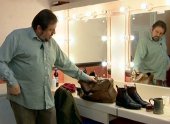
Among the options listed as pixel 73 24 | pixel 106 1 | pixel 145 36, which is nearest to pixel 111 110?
pixel 145 36

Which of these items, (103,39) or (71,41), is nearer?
(103,39)

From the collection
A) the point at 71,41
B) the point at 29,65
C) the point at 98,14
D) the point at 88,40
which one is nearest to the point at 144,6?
the point at 98,14

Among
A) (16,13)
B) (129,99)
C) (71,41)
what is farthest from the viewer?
(71,41)

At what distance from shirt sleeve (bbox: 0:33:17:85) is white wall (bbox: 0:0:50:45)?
2.65ft

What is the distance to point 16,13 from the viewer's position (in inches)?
101

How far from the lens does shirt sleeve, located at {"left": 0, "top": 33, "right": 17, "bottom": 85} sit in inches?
65.6

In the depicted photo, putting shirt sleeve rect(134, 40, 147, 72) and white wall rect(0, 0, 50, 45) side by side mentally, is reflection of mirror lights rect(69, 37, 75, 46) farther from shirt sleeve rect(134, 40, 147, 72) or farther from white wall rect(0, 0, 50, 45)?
shirt sleeve rect(134, 40, 147, 72)

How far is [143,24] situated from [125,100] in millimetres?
740

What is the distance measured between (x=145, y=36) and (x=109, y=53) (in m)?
0.43

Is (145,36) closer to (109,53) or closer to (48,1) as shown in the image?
(109,53)

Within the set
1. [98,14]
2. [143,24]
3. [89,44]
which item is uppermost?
[98,14]

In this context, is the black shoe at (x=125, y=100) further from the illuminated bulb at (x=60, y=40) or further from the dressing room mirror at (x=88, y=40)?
the illuminated bulb at (x=60, y=40)

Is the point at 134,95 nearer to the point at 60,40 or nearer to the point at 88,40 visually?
the point at 88,40

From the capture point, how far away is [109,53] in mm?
2514
